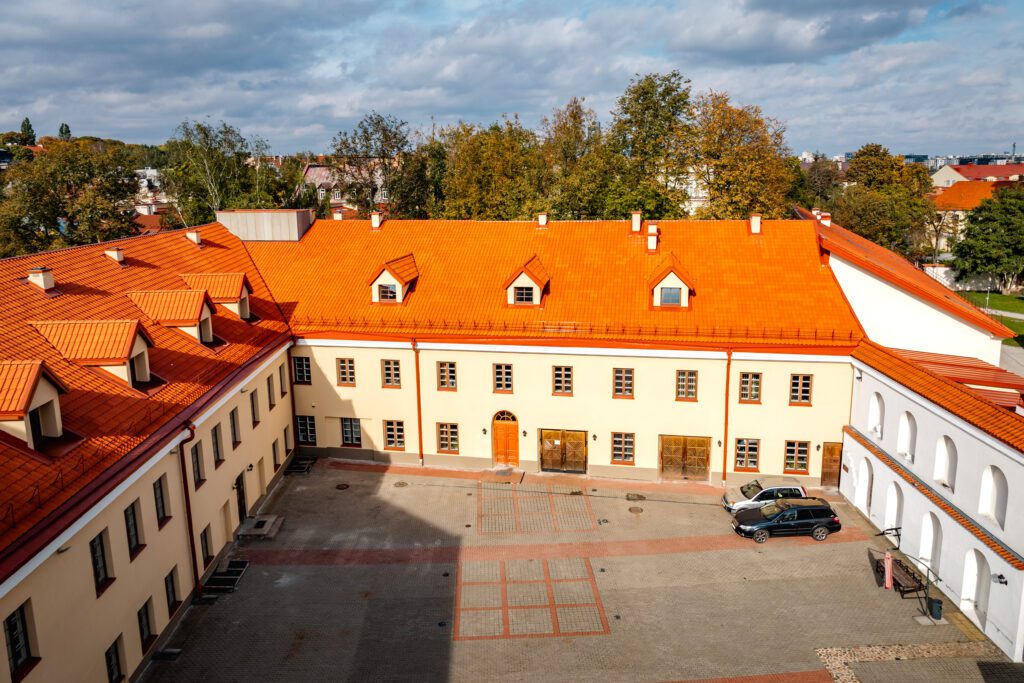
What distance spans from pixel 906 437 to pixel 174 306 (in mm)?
28300

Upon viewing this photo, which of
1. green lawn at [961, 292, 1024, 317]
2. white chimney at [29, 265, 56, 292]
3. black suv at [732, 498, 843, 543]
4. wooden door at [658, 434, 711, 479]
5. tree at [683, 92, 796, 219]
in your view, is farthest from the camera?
green lawn at [961, 292, 1024, 317]

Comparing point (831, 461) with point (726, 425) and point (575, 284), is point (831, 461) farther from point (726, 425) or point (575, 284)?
point (575, 284)

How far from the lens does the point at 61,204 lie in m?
61.2

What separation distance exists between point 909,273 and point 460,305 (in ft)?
76.5

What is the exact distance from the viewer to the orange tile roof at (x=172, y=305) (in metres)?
27.7

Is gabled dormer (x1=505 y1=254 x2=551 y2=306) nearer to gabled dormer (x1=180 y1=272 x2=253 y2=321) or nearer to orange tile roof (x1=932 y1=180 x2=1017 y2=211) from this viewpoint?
gabled dormer (x1=180 y1=272 x2=253 y2=321)

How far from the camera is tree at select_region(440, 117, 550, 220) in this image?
59781 mm

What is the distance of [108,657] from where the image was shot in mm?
19406

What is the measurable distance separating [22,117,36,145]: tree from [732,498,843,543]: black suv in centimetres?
22150

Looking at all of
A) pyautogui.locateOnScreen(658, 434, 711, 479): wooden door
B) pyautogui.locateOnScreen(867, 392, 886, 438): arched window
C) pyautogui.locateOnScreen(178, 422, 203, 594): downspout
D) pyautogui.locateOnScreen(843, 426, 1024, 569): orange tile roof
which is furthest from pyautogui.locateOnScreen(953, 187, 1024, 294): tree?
pyautogui.locateOnScreen(178, 422, 203, 594): downspout

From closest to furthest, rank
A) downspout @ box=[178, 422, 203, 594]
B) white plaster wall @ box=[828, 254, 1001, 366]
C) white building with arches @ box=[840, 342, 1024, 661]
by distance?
1. white building with arches @ box=[840, 342, 1024, 661]
2. downspout @ box=[178, 422, 203, 594]
3. white plaster wall @ box=[828, 254, 1001, 366]

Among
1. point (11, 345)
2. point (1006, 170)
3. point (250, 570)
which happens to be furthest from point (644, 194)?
point (1006, 170)

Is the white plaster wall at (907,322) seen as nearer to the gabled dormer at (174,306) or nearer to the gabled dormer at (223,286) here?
the gabled dormer at (223,286)

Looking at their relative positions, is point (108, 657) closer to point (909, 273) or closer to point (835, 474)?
point (835, 474)
